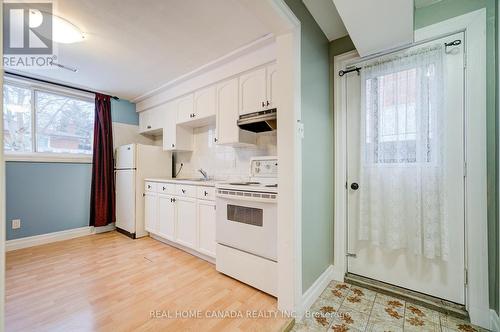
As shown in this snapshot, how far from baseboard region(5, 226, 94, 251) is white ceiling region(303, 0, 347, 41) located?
4.30 m

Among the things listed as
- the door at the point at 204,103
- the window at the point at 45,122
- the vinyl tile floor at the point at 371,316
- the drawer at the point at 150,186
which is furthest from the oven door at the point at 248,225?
the window at the point at 45,122

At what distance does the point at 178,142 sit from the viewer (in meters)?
3.35

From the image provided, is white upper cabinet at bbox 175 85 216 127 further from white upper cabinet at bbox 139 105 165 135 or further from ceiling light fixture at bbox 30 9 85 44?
ceiling light fixture at bbox 30 9 85 44

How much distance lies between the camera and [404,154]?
1789 millimetres

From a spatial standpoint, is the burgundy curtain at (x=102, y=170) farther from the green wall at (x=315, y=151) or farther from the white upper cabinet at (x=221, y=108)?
the green wall at (x=315, y=151)

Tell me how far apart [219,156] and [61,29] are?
6.89 feet

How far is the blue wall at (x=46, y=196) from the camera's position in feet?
9.42

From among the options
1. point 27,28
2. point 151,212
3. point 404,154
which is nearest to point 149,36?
point 27,28

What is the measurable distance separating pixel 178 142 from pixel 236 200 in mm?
1822

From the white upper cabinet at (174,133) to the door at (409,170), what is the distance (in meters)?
2.45

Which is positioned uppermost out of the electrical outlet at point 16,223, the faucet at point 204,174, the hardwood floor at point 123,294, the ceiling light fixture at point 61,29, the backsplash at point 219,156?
the ceiling light fixture at point 61,29

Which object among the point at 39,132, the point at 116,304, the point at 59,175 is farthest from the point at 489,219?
the point at 39,132

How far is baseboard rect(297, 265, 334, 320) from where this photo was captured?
1639mm

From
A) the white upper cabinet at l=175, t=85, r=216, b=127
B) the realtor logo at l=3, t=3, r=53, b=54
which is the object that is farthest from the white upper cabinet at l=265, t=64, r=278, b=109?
the realtor logo at l=3, t=3, r=53, b=54
